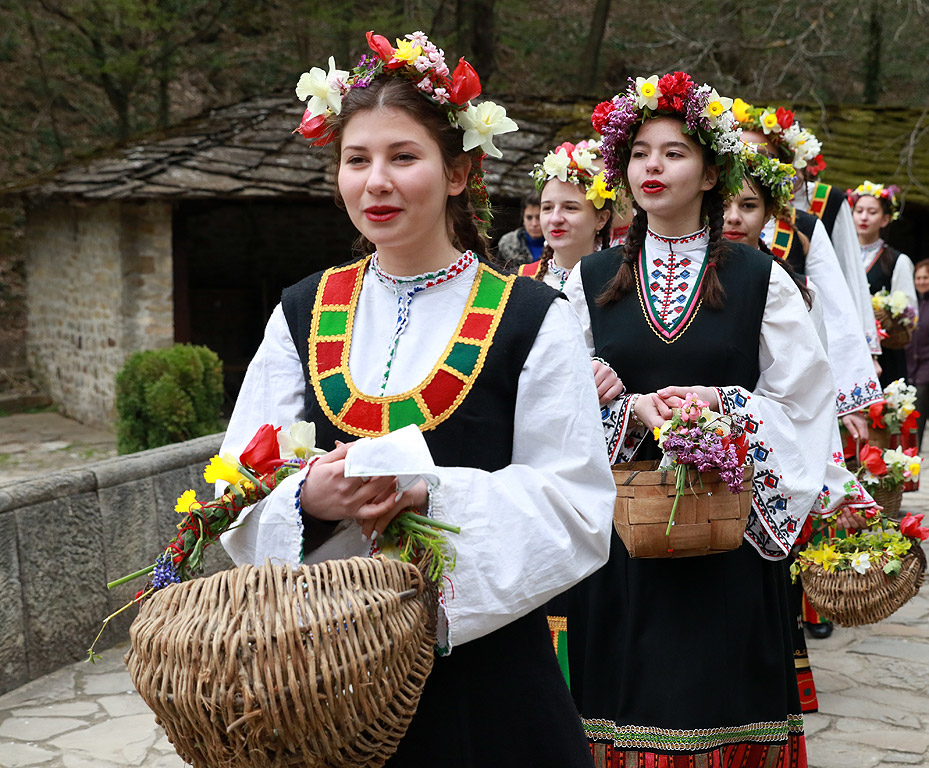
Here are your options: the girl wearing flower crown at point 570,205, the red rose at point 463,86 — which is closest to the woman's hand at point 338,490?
the red rose at point 463,86

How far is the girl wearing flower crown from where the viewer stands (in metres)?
4.42

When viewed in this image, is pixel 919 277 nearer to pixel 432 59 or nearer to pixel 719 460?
pixel 719 460

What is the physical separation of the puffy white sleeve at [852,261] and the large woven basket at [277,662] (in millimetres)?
3999

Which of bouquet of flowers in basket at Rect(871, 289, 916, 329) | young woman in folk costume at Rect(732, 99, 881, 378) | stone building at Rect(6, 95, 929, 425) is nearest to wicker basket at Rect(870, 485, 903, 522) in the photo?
young woman in folk costume at Rect(732, 99, 881, 378)

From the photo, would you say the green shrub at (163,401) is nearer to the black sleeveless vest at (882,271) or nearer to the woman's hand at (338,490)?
the black sleeveless vest at (882,271)

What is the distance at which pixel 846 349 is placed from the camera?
4418mm

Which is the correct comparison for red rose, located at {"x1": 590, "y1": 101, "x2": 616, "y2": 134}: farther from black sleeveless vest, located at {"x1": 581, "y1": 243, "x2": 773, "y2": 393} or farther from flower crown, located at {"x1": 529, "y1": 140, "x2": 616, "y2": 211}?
flower crown, located at {"x1": 529, "y1": 140, "x2": 616, "y2": 211}

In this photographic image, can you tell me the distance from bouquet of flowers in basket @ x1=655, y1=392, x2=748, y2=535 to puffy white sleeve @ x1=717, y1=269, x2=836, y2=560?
0.16 m

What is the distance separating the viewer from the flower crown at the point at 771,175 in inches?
149

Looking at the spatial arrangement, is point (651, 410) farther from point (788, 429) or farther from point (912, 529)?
point (912, 529)

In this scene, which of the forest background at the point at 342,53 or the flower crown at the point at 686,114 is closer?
the flower crown at the point at 686,114

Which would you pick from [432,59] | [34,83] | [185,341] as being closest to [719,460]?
[432,59]

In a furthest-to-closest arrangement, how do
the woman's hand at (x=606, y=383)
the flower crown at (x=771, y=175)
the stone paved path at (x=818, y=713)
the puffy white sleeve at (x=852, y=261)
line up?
1. the puffy white sleeve at (x=852, y=261)
2. the stone paved path at (x=818, y=713)
3. the flower crown at (x=771, y=175)
4. the woman's hand at (x=606, y=383)

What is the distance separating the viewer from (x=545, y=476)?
188cm
